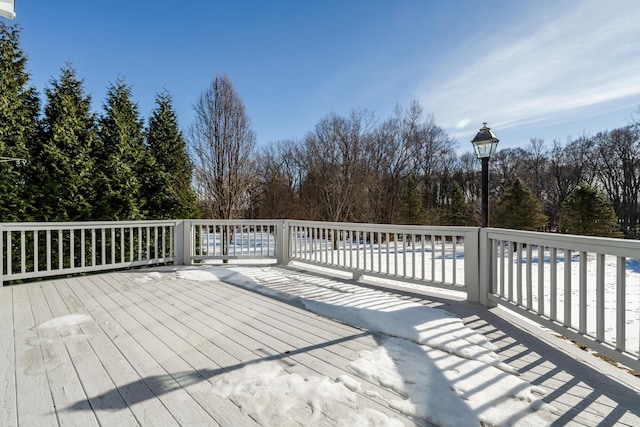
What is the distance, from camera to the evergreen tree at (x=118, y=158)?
6109mm

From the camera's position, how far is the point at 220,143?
7.39m

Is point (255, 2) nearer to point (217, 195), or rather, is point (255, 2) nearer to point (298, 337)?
point (217, 195)

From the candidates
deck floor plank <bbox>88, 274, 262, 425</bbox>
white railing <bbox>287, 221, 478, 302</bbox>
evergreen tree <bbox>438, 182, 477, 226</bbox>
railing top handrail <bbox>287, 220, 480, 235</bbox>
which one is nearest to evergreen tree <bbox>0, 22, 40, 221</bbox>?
deck floor plank <bbox>88, 274, 262, 425</bbox>

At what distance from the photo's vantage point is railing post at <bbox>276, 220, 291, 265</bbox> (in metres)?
5.05

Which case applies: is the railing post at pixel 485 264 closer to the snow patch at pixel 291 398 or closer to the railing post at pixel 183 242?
the snow patch at pixel 291 398

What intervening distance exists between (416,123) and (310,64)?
8.35 m

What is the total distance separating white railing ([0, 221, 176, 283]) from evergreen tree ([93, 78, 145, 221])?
0.57 metres

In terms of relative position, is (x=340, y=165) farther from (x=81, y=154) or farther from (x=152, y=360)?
(x=152, y=360)

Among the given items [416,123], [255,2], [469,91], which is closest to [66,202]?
[255,2]

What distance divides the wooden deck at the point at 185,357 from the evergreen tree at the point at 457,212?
1538 centimetres

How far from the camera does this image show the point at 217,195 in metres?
7.51

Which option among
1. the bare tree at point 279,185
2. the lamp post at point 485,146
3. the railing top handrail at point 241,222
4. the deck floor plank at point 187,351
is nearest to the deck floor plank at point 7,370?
the deck floor plank at point 187,351

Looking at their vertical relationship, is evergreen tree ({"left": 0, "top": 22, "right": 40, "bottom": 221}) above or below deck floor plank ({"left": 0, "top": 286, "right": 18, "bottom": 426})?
above

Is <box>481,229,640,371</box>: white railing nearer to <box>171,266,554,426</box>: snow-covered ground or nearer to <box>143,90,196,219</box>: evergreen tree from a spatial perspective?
<box>171,266,554,426</box>: snow-covered ground
